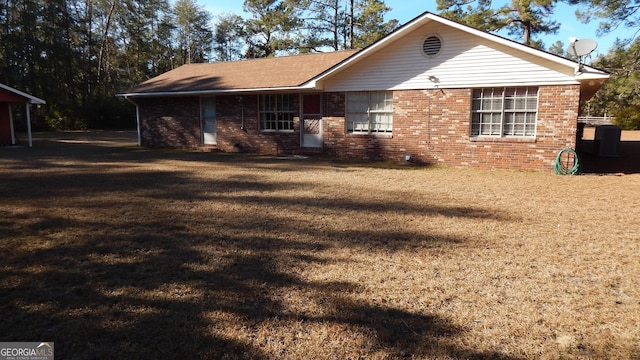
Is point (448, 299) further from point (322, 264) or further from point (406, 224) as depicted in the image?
point (406, 224)

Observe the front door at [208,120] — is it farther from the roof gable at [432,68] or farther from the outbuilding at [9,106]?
the outbuilding at [9,106]

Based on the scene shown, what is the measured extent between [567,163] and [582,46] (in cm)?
331

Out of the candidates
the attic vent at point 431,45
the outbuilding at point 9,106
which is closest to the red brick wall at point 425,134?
the attic vent at point 431,45

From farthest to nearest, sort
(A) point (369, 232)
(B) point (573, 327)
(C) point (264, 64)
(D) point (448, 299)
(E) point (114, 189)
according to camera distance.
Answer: (C) point (264, 64), (E) point (114, 189), (A) point (369, 232), (D) point (448, 299), (B) point (573, 327)

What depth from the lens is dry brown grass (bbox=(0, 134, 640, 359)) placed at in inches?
119

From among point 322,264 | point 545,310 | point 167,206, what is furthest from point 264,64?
A: point 545,310

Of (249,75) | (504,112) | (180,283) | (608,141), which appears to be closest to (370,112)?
(504,112)

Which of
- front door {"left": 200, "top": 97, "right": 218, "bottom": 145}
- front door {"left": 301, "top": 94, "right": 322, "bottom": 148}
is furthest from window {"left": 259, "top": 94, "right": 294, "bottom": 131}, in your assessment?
front door {"left": 200, "top": 97, "right": 218, "bottom": 145}

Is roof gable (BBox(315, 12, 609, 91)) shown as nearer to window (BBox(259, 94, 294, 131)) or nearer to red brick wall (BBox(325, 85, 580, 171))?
red brick wall (BBox(325, 85, 580, 171))

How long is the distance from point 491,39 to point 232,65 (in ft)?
44.2

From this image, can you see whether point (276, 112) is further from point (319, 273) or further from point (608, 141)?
point (608, 141)

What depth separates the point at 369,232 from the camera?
5809 mm

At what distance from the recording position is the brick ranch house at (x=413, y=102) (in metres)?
11.8

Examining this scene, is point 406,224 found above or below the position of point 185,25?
below
